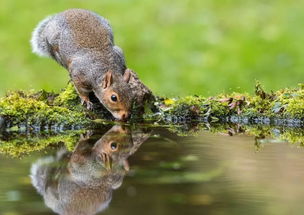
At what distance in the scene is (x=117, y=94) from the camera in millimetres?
5598

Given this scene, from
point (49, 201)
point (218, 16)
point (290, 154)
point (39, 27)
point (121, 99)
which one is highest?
point (218, 16)

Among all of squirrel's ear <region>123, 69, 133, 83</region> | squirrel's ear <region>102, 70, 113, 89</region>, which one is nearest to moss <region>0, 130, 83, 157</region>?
squirrel's ear <region>123, 69, 133, 83</region>

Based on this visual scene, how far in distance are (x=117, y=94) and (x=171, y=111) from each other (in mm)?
585

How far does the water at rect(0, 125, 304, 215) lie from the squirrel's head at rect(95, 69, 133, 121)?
489 millimetres

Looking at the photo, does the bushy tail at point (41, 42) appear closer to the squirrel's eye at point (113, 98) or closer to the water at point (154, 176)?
the squirrel's eye at point (113, 98)

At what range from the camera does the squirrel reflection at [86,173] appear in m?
3.38

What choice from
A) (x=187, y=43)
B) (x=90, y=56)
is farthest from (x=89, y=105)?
(x=187, y=43)

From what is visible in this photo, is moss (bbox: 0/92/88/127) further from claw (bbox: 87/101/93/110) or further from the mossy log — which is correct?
claw (bbox: 87/101/93/110)

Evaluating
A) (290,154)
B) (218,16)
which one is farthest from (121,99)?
(218,16)

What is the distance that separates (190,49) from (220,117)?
537 cm

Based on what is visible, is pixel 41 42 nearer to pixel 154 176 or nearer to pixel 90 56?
pixel 90 56

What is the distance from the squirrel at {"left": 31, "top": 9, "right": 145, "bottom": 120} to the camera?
217 inches

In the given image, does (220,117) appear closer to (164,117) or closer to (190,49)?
(164,117)

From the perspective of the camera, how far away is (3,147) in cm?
439
